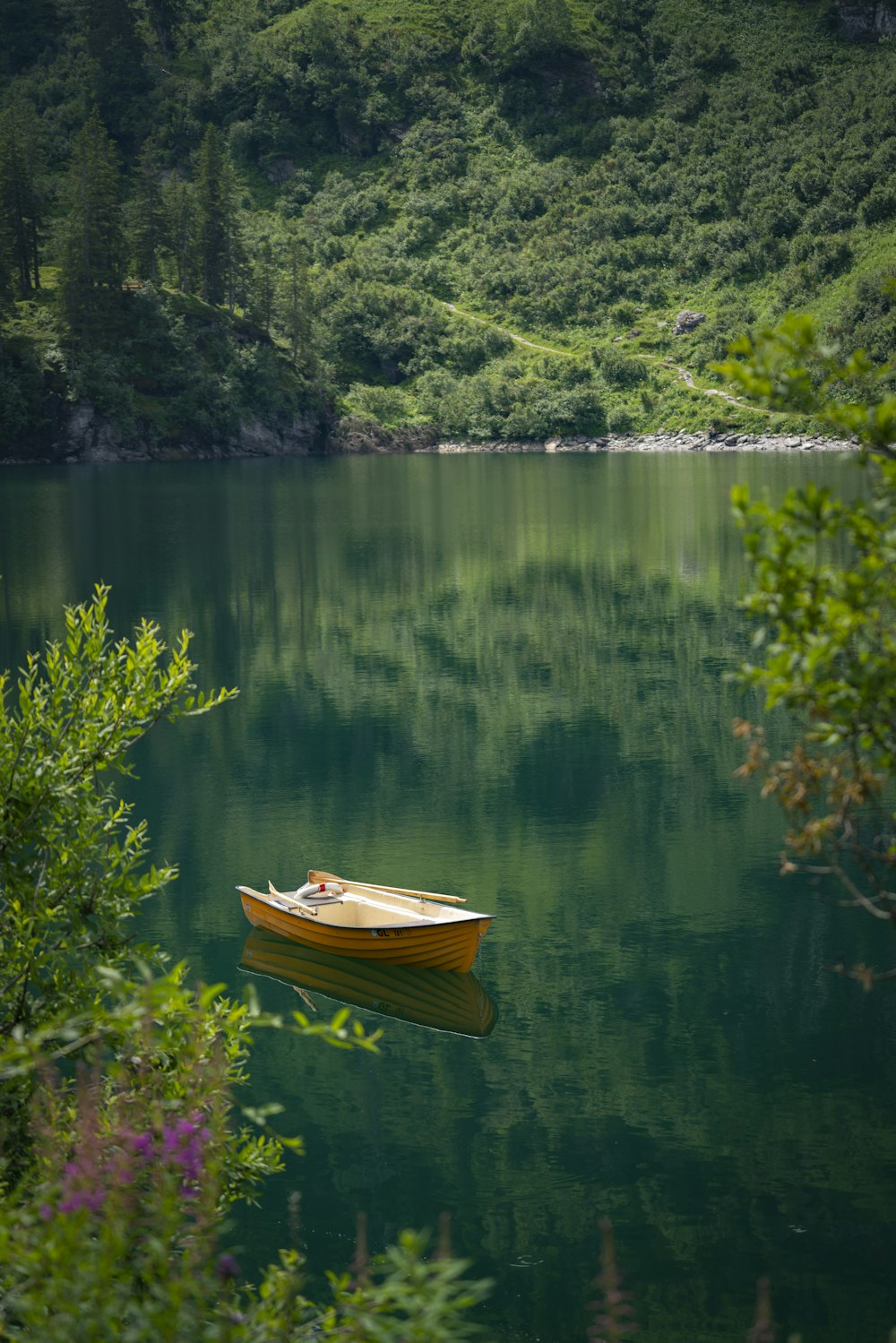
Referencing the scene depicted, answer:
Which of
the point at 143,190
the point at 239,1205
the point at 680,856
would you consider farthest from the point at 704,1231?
the point at 143,190

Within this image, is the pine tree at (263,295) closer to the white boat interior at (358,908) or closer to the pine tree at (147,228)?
the pine tree at (147,228)

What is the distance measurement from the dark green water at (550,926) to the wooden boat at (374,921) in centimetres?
97

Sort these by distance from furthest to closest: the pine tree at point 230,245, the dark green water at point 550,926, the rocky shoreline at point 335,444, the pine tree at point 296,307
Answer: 1. the pine tree at point 296,307
2. the pine tree at point 230,245
3. the rocky shoreline at point 335,444
4. the dark green water at point 550,926

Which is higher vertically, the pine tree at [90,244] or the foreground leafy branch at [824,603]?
the pine tree at [90,244]

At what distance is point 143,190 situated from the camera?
160 m

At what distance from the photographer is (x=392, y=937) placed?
76.0ft

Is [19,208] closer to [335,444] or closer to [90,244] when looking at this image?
[90,244]

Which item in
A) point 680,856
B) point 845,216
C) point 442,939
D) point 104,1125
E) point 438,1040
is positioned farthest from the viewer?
point 845,216

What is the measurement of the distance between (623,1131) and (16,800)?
9.30 meters

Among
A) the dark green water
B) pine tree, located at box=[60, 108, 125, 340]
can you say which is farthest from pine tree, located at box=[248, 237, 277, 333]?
the dark green water

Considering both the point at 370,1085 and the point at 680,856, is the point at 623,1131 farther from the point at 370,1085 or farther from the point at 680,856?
the point at 680,856

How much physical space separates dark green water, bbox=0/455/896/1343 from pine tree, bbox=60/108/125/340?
84.2m

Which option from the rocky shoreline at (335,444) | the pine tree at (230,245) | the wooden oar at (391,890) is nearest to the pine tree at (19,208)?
the pine tree at (230,245)

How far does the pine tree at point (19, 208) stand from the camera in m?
146
